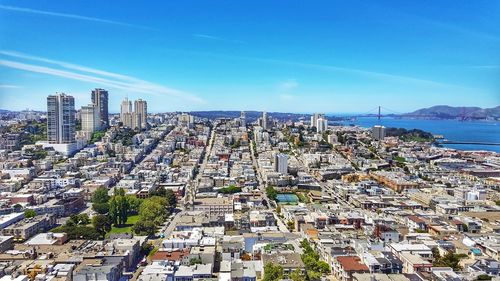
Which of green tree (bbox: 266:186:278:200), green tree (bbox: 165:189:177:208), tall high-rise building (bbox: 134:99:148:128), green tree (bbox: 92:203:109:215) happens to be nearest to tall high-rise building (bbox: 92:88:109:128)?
tall high-rise building (bbox: 134:99:148:128)

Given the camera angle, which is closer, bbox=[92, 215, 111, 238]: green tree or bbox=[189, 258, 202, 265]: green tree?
bbox=[189, 258, 202, 265]: green tree

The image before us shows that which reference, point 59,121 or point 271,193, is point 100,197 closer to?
point 271,193

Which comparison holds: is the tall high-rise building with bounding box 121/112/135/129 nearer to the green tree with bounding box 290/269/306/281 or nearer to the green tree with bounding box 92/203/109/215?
the green tree with bounding box 92/203/109/215

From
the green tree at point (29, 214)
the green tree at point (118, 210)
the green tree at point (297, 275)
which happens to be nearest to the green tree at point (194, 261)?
the green tree at point (297, 275)

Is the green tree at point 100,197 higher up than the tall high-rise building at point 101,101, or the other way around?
the tall high-rise building at point 101,101

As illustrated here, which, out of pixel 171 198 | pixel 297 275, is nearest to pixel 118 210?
pixel 171 198

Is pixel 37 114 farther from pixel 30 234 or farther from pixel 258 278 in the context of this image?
pixel 258 278

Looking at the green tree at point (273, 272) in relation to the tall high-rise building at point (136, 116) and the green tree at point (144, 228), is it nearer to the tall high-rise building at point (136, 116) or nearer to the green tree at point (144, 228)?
the green tree at point (144, 228)
